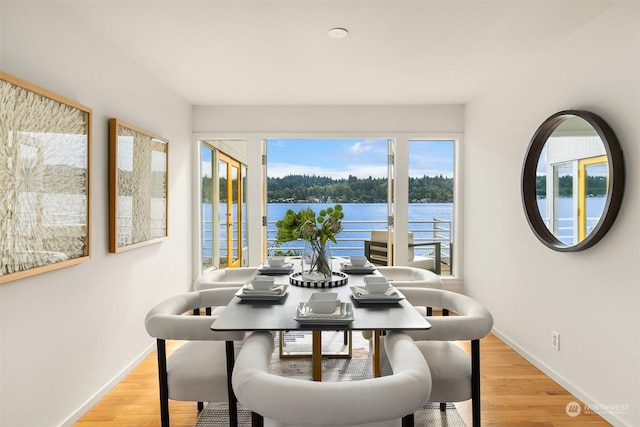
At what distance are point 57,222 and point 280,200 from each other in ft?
9.48

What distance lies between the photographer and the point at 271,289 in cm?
205

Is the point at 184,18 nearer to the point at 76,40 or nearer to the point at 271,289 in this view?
the point at 76,40

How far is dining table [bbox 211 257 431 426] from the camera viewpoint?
1.60 m

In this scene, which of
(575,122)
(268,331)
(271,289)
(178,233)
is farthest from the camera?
(178,233)

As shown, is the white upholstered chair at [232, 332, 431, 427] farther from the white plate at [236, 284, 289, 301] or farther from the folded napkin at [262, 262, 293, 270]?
the folded napkin at [262, 262, 293, 270]

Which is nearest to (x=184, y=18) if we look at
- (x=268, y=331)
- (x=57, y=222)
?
(x=57, y=222)

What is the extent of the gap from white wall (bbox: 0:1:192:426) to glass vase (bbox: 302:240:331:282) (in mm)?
1368

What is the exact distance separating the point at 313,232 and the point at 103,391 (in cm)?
178

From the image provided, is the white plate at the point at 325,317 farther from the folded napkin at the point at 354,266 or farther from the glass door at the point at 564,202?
the glass door at the point at 564,202

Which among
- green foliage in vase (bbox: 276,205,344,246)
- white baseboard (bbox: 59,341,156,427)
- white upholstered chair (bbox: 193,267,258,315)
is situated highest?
green foliage in vase (bbox: 276,205,344,246)

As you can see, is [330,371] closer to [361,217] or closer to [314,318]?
[314,318]

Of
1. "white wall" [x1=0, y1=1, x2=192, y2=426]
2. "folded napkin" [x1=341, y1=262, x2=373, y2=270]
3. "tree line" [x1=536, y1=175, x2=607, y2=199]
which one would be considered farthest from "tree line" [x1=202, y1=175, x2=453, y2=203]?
"folded napkin" [x1=341, y1=262, x2=373, y2=270]

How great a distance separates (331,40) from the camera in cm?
267

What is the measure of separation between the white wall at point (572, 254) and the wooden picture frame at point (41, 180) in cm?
309
